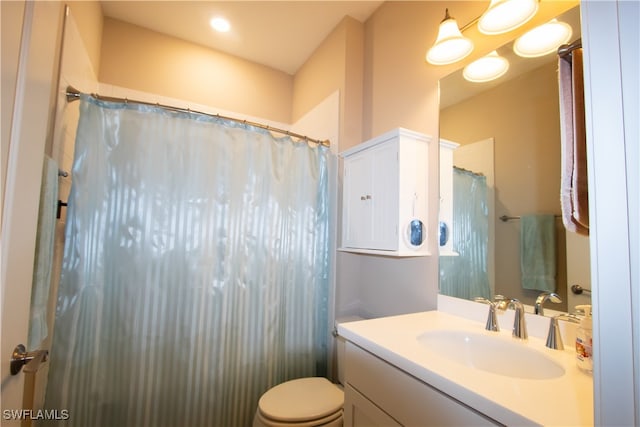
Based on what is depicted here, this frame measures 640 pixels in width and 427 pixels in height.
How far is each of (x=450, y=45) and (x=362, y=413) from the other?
1485 millimetres

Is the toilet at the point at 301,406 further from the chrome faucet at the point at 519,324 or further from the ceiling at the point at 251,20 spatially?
the ceiling at the point at 251,20

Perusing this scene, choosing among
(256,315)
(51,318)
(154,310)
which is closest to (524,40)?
(256,315)

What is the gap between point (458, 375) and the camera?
66cm

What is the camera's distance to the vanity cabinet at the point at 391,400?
642mm

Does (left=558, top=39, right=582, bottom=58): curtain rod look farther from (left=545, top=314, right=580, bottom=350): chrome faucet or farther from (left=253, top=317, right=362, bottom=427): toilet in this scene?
(left=253, top=317, right=362, bottom=427): toilet

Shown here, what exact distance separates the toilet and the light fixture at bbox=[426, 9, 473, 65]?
5.35 ft

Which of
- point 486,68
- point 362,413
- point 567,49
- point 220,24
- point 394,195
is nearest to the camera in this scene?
point 567,49

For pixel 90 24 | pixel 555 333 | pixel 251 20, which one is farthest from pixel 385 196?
pixel 90 24

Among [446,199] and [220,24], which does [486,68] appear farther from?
[220,24]

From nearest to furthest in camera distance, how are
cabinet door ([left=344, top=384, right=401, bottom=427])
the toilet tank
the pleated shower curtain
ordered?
1. cabinet door ([left=344, top=384, right=401, bottom=427])
2. the pleated shower curtain
3. the toilet tank

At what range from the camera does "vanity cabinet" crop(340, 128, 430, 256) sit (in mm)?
1242

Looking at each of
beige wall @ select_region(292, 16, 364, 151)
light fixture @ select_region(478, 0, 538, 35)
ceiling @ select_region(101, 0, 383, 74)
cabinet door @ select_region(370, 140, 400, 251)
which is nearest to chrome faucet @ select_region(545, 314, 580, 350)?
cabinet door @ select_region(370, 140, 400, 251)

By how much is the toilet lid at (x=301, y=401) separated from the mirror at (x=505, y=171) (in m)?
0.74

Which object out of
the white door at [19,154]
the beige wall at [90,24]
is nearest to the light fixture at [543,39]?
the white door at [19,154]
